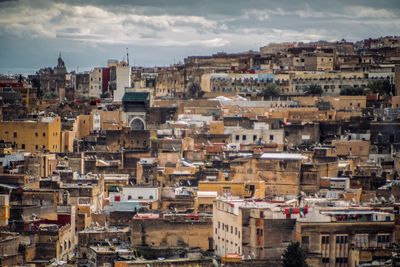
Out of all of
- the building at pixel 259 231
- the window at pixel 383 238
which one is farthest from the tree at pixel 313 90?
the window at pixel 383 238

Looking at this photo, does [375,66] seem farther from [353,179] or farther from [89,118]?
[353,179]

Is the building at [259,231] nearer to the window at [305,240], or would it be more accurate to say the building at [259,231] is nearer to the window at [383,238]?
the window at [305,240]

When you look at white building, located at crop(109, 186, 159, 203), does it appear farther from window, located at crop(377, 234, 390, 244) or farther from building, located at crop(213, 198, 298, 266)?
window, located at crop(377, 234, 390, 244)

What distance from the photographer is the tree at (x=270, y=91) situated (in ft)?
278

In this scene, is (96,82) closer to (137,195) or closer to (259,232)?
(137,195)

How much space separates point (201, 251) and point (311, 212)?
10.4 ft

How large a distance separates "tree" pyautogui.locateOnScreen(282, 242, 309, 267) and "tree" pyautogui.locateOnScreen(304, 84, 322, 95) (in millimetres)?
45238

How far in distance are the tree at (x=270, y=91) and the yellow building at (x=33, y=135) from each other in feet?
→ 73.2

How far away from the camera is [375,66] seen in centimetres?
9181

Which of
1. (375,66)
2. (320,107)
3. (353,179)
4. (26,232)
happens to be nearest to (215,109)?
(320,107)

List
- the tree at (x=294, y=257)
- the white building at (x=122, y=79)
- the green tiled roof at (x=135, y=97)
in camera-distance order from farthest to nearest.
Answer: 1. the white building at (x=122, y=79)
2. the green tiled roof at (x=135, y=97)
3. the tree at (x=294, y=257)

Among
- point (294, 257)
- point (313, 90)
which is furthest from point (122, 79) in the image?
point (294, 257)

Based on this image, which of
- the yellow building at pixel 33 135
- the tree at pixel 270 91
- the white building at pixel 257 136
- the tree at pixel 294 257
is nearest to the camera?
the tree at pixel 294 257

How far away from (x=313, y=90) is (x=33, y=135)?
25.6m
